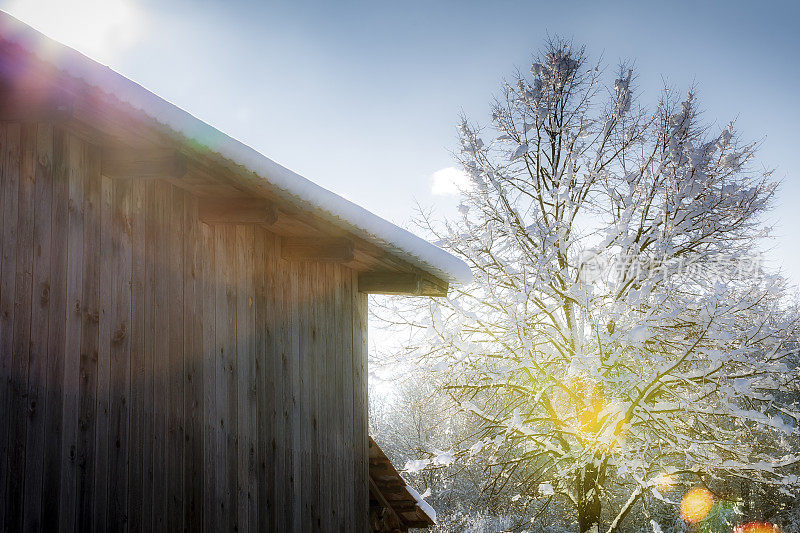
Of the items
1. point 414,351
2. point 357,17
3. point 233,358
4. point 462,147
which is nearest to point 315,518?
point 233,358

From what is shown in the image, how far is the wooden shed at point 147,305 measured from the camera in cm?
200

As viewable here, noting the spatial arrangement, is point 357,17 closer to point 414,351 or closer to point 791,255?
point 414,351

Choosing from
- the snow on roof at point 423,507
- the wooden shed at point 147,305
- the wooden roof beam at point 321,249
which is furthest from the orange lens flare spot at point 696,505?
the wooden roof beam at point 321,249

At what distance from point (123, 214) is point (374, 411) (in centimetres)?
2672

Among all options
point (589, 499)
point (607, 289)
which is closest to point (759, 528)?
point (589, 499)

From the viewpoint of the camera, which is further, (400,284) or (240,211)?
(400,284)

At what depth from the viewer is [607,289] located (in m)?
9.02

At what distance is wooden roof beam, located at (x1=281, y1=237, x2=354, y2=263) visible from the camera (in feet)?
11.9

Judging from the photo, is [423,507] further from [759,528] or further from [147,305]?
[759,528]

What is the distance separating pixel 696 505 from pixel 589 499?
955 centimetres

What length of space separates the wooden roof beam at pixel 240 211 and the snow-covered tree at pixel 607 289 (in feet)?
19.3

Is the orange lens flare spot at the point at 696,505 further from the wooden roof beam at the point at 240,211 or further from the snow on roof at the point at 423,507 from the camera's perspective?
the wooden roof beam at the point at 240,211

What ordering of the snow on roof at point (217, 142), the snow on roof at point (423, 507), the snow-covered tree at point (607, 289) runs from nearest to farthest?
1. the snow on roof at point (217, 142)
2. the snow on roof at point (423, 507)
3. the snow-covered tree at point (607, 289)

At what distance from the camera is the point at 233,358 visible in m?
3.25
